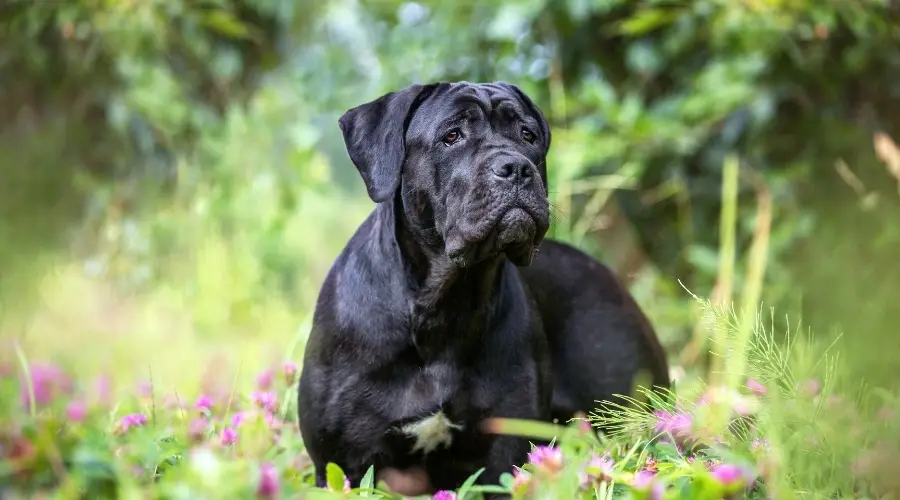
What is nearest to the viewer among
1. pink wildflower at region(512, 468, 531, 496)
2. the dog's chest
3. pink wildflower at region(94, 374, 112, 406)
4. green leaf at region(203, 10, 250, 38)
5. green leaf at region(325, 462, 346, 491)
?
pink wildflower at region(512, 468, 531, 496)

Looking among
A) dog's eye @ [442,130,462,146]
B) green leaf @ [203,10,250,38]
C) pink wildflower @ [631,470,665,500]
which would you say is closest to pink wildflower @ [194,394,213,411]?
dog's eye @ [442,130,462,146]

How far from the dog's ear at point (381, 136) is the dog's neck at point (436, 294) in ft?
0.34

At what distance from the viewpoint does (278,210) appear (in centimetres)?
736

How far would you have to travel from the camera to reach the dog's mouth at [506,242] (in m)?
3.06

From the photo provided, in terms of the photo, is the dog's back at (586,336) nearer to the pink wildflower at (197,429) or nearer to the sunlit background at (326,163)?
the sunlit background at (326,163)

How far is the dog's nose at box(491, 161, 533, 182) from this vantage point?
10.00 feet

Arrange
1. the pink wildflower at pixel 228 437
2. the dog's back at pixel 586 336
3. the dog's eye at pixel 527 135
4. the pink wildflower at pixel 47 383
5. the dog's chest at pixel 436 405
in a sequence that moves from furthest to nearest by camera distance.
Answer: the pink wildflower at pixel 47 383 → the dog's back at pixel 586 336 → the dog's eye at pixel 527 135 → the dog's chest at pixel 436 405 → the pink wildflower at pixel 228 437

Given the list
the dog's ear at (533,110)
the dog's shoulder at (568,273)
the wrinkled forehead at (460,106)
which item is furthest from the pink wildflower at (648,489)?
the dog's shoulder at (568,273)

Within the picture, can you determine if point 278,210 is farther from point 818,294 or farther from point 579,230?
point 818,294

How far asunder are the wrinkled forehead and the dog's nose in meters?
0.32

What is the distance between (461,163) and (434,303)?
1.56 feet

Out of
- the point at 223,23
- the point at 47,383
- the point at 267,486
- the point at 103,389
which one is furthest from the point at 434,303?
the point at 223,23

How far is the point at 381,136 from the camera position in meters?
3.35

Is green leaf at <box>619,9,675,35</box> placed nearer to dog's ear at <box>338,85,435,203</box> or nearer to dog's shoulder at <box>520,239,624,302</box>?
dog's shoulder at <box>520,239,624,302</box>
